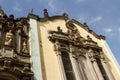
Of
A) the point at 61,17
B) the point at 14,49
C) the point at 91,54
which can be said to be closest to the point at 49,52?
the point at 14,49

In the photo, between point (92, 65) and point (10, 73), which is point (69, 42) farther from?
point (10, 73)

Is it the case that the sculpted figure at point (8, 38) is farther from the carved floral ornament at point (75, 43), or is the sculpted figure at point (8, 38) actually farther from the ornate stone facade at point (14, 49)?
the carved floral ornament at point (75, 43)

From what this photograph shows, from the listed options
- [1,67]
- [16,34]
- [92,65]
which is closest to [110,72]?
[92,65]

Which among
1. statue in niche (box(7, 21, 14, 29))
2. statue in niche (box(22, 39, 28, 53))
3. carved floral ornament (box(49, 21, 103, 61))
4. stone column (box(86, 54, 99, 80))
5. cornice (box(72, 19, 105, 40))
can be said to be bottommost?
stone column (box(86, 54, 99, 80))

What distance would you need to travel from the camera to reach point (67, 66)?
1378 cm

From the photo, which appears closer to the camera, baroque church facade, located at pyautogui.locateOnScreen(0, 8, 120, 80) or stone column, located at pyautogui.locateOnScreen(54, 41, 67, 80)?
baroque church facade, located at pyautogui.locateOnScreen(0, 8, 120, 80)

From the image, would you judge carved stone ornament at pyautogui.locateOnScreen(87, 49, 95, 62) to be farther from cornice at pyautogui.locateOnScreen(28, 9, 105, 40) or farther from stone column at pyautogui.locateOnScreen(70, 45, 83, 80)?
cornice at pyautogui.locateOnScreen(28, 9, 105, 40)

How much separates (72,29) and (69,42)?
2.70 m

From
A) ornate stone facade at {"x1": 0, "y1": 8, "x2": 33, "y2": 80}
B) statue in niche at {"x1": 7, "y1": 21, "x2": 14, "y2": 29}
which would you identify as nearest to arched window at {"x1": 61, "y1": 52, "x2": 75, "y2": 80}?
ornate stone facade at {"x1": 0, "y1": 8, "x2": 33, "y2": 80}

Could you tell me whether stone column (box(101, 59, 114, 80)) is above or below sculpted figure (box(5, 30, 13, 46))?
below

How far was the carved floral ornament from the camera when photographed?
15.1 metres

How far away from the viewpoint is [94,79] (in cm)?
1377

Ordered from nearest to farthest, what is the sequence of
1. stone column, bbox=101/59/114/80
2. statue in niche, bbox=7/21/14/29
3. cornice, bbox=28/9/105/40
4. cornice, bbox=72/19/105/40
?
statue in niche, bbox=7/21/14/29 < stone column, bbox=101/59/114/80 < cornice, bbox=28/9/105/40 < cornice, bbox=72/19/105/40

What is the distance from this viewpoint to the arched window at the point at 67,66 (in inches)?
512
